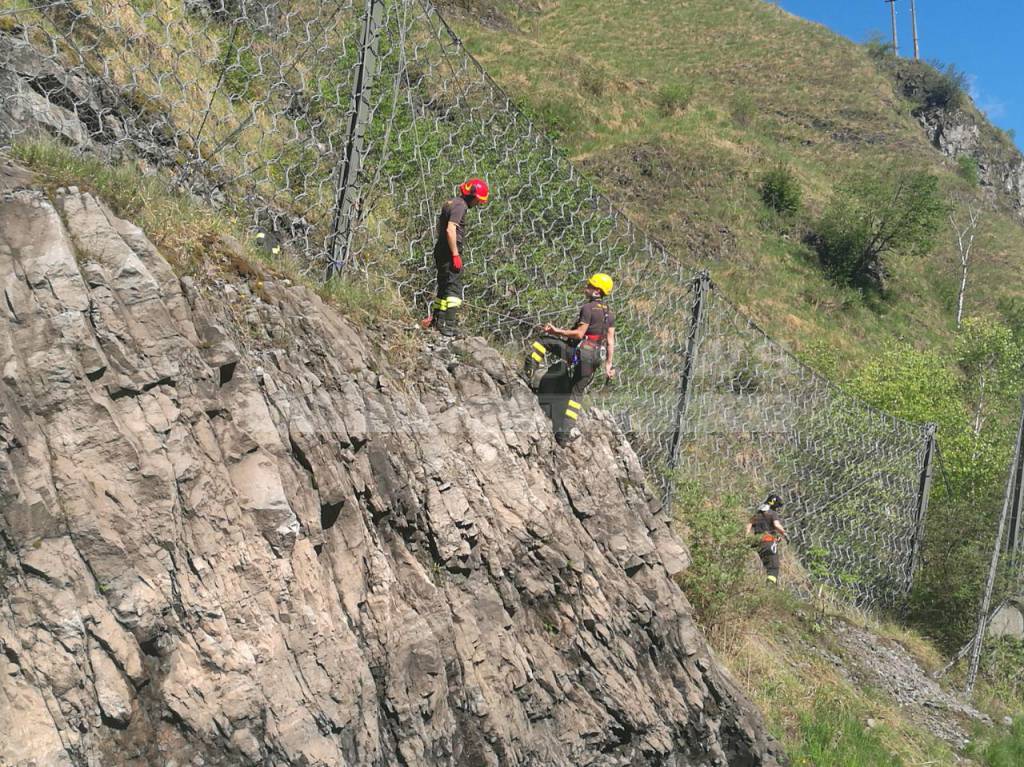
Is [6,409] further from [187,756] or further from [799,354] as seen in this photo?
[799,354]

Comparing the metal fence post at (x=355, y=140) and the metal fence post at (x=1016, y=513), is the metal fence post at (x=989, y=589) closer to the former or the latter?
the metal fence post at (x=1016, y=513)

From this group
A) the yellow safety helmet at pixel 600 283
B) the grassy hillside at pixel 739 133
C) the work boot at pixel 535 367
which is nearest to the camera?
the work boot at pixel 535 367

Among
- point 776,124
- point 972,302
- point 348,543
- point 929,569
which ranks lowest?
point 929,569

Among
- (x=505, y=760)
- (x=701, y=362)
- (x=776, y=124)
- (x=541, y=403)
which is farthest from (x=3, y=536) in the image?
(x=776, y=124)

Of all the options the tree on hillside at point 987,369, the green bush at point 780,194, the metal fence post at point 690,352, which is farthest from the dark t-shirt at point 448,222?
the green bush at point 780,194

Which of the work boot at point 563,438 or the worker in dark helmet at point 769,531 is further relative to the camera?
the worker in dark helmet at point 769,531

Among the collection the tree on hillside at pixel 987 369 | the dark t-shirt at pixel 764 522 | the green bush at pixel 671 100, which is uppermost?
the green bush at pixel 671 100

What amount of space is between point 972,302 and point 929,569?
99.8 ft

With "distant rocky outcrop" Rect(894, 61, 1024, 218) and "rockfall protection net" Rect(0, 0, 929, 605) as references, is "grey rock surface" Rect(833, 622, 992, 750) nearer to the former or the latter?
"rockfall protection net" Rect(0, 0, 929, 605)

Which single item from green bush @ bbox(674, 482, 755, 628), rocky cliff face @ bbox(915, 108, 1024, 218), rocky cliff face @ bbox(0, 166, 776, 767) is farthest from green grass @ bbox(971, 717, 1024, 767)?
rocky cliff face @ bbox(915, 108, 1024, 218)

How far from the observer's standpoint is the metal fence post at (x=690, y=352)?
7.02m

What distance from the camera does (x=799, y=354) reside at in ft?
75.8

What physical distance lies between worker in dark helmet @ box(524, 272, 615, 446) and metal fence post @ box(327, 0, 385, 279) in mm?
1472

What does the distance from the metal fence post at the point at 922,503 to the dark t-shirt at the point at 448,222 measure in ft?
30.3
